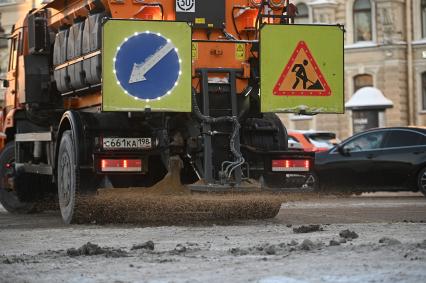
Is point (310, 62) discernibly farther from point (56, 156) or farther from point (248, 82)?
point (56, 156)

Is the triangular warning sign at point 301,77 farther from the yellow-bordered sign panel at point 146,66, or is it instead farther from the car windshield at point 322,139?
the car windshield at point 322,139

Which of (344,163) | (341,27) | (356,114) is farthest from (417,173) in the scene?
(356,114)

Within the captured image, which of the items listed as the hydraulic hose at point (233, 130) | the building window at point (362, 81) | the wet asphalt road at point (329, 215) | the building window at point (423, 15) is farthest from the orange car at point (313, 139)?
the building window at point (423, 15)

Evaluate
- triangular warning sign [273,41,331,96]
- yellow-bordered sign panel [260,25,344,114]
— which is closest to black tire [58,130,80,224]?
yellow-bordered sign panel [260,25,344,114]

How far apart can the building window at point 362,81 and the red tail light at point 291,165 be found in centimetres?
3504

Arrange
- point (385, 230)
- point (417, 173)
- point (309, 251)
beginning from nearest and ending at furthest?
1. point (309, 251)
2. point (385, 230)
3. point (417, 173)

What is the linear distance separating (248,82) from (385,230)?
287cm

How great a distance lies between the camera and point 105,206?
1295 cm

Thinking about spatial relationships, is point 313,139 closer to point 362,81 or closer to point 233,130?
point 233,130

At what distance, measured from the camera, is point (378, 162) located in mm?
19922

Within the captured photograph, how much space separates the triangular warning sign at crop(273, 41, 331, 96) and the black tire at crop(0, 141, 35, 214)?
559 centimetres

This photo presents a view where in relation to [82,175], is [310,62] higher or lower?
higher

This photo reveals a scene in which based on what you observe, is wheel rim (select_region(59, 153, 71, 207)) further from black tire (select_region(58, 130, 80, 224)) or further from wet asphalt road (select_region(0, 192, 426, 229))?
wet asphalt road (select_region(0, 192, 426, 229))

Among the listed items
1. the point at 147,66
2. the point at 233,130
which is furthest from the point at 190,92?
the point at 233,130
